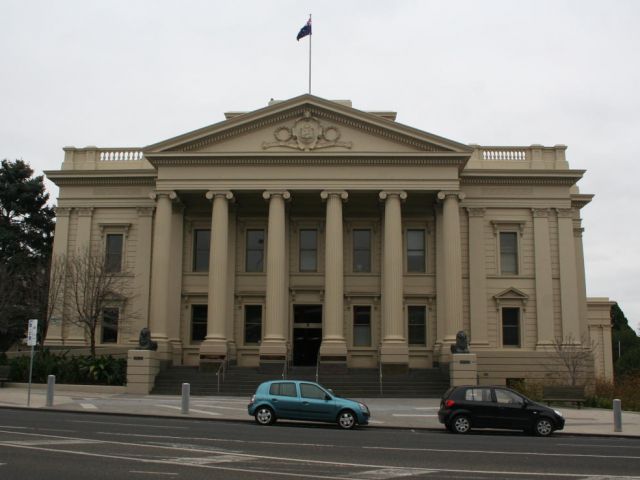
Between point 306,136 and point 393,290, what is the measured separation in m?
9.12

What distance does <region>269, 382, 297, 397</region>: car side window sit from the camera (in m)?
21.5

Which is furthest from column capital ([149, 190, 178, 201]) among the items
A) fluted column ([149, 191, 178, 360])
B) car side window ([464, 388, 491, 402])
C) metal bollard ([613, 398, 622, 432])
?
metal bollard ([613, 398, 622, 432])

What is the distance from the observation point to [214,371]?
36750 millimetres

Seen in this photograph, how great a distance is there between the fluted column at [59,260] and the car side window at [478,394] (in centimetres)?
2527

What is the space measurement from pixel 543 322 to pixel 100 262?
23.5 m

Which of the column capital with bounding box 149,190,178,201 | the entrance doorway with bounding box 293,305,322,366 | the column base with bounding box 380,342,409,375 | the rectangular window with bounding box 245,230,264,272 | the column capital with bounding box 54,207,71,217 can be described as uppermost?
the column capital with bounding box 149,190,178,201

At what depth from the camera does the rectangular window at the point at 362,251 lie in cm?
4206

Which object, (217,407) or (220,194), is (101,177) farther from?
(217,407)

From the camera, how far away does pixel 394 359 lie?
36.8 metres

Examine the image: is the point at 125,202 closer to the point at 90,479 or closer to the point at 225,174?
the point at 225,174

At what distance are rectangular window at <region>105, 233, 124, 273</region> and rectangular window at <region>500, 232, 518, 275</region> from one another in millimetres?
20990

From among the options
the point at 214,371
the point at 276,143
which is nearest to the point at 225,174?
the point at 276,143

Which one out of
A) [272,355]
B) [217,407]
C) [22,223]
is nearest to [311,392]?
[217,407]

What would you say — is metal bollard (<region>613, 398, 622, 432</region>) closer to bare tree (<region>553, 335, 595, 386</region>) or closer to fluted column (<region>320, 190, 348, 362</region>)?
bare tree (<region>553, 335, 595, 386</region>)
